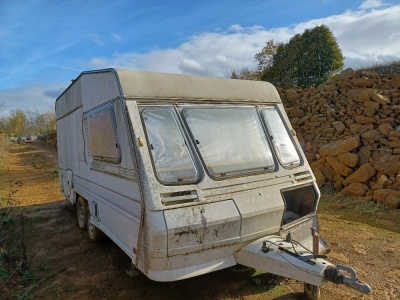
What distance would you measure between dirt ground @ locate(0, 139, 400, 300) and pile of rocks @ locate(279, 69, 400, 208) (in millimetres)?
740

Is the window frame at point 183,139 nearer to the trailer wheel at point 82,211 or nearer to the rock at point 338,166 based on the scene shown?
the trailer wheel at point 82,211

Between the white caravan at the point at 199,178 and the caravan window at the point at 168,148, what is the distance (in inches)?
0.4

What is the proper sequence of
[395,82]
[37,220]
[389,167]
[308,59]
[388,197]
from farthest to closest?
[308,59] < [395,82] < [389,167] < [37,220] < [388,197]

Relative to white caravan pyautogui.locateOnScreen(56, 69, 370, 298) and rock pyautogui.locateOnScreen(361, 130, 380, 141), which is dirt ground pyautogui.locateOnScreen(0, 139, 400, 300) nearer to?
white caravan pyautogui.locateOnScreen(56, 69, 370, 298)

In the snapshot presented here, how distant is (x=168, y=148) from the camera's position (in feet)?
11.2

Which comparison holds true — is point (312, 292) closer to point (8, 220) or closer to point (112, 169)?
point (112, 169)

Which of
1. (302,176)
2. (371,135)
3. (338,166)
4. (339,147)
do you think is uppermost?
(371,135)

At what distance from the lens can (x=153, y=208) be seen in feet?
9.78

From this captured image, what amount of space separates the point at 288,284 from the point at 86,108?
3677 mm

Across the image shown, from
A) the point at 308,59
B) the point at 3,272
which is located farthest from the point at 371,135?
the point at 3,272

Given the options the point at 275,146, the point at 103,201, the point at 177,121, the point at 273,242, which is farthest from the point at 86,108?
the point at 273,242

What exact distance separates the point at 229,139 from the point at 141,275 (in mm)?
2126

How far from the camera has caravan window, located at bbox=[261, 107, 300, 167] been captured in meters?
4.19

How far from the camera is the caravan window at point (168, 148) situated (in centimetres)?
327
